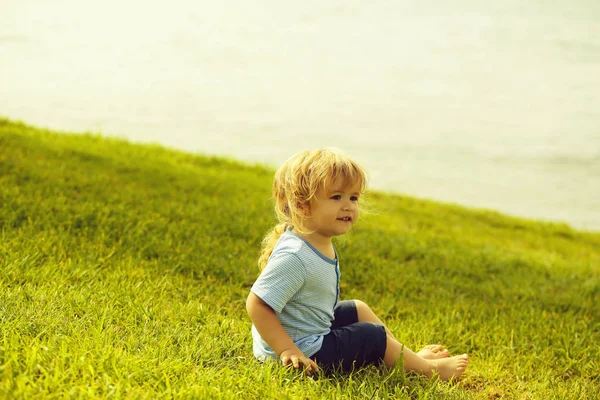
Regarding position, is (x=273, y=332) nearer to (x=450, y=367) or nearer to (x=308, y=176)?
(x=308, y=176)

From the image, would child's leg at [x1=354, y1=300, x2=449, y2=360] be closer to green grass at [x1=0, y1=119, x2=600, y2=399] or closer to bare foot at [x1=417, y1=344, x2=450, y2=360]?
bare foot at [x1=417, y1=344, x2=450, y2=360]

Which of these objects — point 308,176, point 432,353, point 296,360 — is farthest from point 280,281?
point 432,353

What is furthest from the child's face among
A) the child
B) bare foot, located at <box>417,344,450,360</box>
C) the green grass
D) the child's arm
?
bare foot, located at <box>417,344,450,360</box>

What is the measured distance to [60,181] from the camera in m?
6.00

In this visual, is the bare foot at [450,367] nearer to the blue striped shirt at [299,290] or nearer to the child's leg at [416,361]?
the child's leg at [416,361]

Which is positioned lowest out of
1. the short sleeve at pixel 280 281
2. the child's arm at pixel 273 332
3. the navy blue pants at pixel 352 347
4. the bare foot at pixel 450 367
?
the bare foot at pixel 450 367

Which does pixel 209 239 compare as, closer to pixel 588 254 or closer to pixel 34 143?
pixel 34 143

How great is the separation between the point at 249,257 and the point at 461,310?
5.97ft

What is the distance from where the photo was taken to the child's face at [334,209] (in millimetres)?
2953

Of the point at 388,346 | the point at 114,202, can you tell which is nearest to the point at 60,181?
the point at 114,202

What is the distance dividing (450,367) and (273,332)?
1.07 meters

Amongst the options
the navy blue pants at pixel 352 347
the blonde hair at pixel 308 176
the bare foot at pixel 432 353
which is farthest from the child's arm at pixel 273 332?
the bare foot at pixel 432 353

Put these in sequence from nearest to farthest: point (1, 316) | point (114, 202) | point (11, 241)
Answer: point (1, 316)
point (11, 241)
point (114, 202)

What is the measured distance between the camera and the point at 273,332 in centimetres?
283
